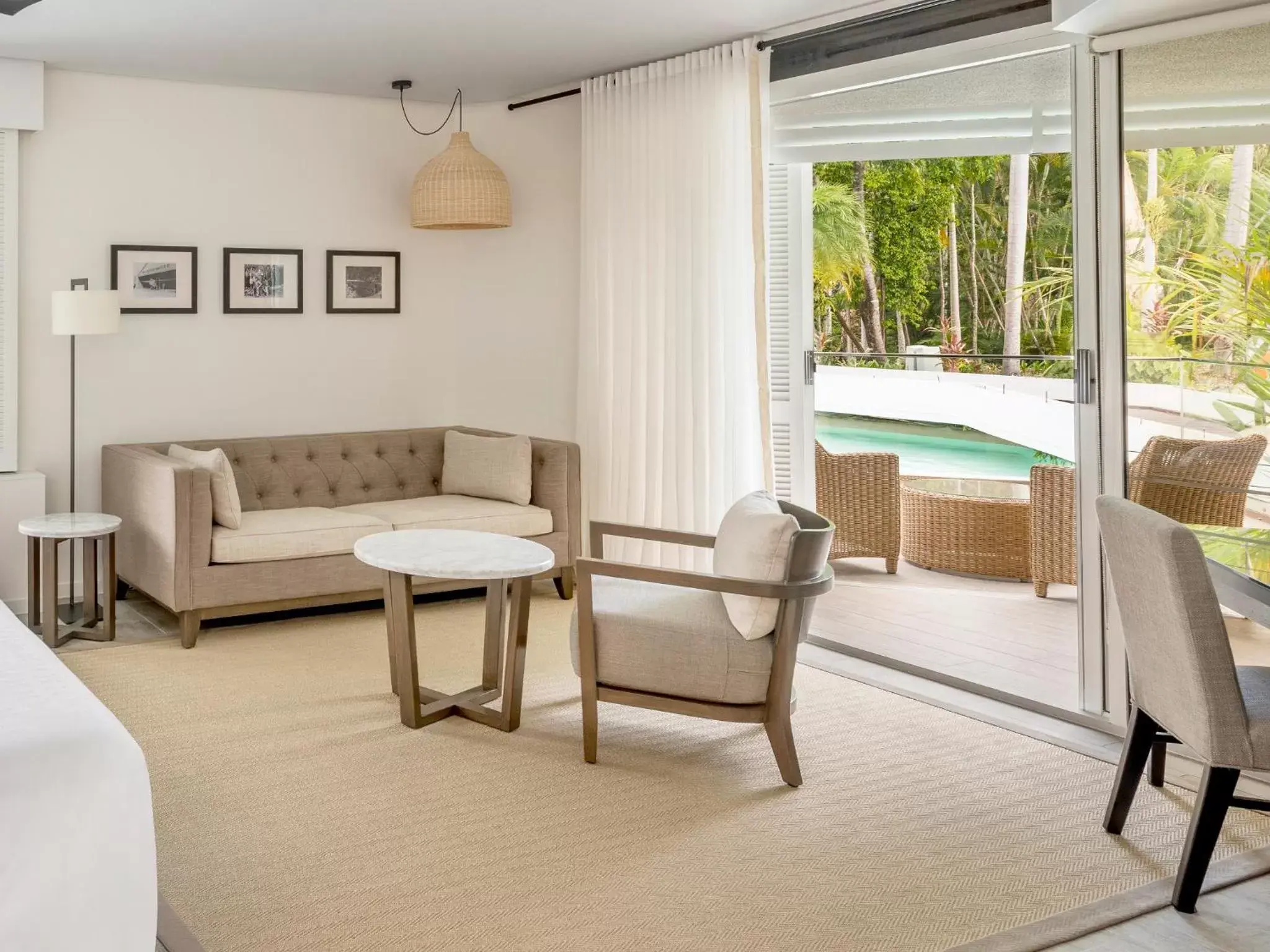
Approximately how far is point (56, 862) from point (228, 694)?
7.64 ft

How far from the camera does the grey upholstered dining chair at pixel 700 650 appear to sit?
A: 344 centimetres

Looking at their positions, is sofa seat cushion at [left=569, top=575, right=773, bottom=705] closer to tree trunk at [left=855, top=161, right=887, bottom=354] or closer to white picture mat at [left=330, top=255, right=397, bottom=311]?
tree trunk at [left=855, top=161, right=887, bottom=354]

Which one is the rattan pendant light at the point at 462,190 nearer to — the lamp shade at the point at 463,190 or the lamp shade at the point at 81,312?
the lamp shade at the point at 463,190

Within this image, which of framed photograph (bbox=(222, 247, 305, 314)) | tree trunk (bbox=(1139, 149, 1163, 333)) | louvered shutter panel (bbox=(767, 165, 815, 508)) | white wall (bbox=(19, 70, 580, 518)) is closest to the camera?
tree trunk (bbox=(1139, 149, 1163, 333))

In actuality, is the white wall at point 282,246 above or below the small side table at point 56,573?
above

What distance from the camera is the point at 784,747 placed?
135 inches

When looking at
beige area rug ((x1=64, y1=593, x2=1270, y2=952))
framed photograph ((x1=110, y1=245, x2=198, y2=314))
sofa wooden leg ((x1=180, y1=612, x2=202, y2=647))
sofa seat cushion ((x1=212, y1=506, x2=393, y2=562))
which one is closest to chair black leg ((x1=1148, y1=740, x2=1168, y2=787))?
beige area rug ((x1=64, y1=593, x2=1270, y2=952))

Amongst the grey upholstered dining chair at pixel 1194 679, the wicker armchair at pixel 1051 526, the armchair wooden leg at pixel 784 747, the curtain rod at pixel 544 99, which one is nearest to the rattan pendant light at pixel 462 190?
the curtain rod at pixel 544 99

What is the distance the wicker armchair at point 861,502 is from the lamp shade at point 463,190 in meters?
2.00

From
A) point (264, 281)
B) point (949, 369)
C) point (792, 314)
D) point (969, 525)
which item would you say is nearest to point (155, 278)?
point (264, 281)

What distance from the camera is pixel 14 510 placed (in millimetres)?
5398

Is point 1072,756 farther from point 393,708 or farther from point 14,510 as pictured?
point 14,510

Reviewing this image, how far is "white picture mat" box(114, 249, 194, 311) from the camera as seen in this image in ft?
18.9

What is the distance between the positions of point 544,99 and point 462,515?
228 centimetres
